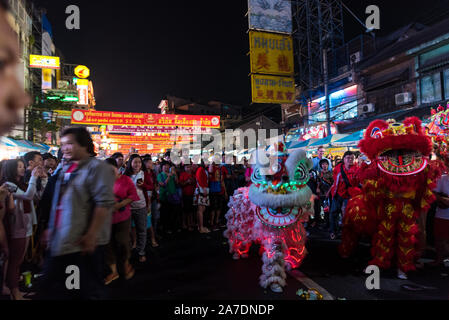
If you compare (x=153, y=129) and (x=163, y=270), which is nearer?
(x=163, y=270)

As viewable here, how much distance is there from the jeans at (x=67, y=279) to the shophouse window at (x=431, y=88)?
1430cm

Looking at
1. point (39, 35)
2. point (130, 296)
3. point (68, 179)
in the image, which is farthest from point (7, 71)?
point (39, 35)

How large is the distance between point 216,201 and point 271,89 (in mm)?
7998

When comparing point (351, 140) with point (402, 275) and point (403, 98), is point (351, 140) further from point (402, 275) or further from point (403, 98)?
point (402, 275)

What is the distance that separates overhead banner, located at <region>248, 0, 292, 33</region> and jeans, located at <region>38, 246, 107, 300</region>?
13.1 metres

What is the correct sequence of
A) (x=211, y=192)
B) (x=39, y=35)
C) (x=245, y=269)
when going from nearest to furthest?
1. (x=245, y=269)
2. (x=211, y=192)
3. (x=39, y=35)

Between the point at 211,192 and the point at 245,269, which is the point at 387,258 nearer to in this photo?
the point at 245,269

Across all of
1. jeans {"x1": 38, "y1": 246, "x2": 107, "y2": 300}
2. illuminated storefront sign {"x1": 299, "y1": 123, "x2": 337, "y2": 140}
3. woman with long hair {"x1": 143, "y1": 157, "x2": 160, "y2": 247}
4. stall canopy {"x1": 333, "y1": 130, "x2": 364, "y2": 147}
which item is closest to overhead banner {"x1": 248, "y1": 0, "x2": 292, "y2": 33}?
illuminated storefront sign {"x1": 299, "y1": 123, "x2": 337, "y2": 140}

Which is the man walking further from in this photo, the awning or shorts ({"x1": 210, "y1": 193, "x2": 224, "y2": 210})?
the awning

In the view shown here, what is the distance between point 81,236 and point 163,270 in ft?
7.86

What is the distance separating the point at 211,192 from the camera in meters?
6.96

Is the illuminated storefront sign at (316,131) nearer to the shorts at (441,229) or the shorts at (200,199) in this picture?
the shorts at (200,199)

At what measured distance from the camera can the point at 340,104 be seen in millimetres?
16984

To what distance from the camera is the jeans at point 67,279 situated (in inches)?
73.7
